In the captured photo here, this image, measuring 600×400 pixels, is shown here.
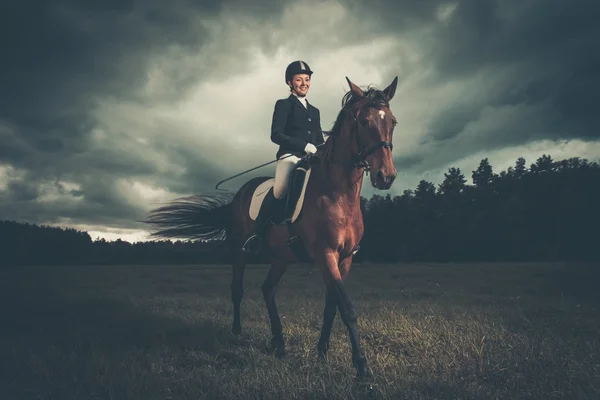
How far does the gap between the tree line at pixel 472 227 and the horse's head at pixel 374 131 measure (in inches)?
1573

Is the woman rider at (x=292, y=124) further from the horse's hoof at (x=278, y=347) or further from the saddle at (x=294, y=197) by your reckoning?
the horse's hoof at (x=278, y=347)

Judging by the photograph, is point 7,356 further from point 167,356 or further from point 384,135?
point 384,135

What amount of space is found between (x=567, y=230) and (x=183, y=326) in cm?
5457

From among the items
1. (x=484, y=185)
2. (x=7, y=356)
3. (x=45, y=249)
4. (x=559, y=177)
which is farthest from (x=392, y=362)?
(x=45, y=249)

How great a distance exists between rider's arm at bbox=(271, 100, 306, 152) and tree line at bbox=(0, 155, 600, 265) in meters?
39.1

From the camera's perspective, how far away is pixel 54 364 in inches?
216

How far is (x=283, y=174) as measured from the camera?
6.47m

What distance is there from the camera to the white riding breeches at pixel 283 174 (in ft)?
21.2

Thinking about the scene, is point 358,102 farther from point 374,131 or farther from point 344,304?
point 344,304

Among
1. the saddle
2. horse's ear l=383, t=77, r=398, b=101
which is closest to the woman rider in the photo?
the saddle

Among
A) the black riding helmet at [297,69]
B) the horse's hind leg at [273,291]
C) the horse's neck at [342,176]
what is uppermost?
the black riding helmet at [297,69]

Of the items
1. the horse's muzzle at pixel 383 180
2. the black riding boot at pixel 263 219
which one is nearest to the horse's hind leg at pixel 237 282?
the black riding boot at pixel 263 219

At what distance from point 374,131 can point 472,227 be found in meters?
58.0

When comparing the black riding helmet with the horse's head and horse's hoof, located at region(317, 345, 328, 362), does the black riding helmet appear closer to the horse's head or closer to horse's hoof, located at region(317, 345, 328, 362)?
the horse's head
